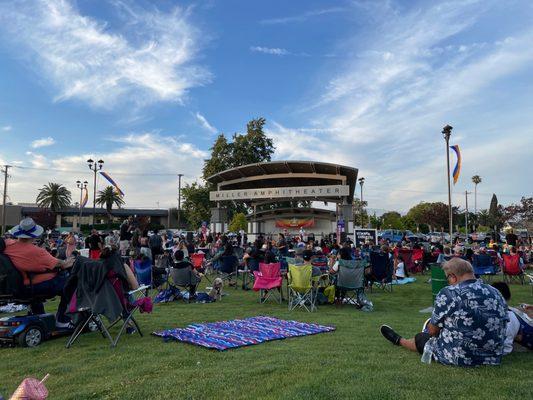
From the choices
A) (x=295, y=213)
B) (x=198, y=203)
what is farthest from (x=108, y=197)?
(x=295, y=213)

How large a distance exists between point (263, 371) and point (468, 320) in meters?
1.93

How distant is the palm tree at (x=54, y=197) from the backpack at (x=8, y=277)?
218ft

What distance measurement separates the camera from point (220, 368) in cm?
427

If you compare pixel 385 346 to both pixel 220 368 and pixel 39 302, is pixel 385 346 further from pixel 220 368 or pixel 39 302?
pixel 39 302

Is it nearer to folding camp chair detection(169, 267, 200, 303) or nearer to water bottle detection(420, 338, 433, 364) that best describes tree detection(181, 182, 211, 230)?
folding camp chair detection(169, 267, 200, 303)

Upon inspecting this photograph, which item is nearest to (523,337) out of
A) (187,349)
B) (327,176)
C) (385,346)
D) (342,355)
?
(385,346)

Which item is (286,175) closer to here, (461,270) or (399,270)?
(399,270)

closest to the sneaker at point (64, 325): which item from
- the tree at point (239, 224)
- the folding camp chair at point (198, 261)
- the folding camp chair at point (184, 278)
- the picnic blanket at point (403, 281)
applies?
the folding camp chair at point (184, 278)

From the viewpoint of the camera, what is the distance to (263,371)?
4.09m

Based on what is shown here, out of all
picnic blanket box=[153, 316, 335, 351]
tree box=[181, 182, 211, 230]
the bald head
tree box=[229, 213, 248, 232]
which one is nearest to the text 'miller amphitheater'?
tree box=[229, 213, 248, 232]

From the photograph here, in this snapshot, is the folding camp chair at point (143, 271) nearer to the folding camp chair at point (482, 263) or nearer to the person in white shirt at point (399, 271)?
the person in white shirt at point (399, 271)

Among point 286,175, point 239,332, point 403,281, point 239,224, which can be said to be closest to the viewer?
point 239,332

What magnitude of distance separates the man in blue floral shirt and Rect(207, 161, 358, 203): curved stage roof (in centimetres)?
2907

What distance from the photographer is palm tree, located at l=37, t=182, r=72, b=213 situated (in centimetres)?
6588
